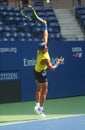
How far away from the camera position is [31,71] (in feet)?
48.4

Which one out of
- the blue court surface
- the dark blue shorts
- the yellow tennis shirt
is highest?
the yellow tennis shirt

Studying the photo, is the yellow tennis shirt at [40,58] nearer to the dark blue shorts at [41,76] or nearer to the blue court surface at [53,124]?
the dark blue shorts at [41,76]

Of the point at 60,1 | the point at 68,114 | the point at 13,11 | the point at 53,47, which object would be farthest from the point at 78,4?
the point at 68,114

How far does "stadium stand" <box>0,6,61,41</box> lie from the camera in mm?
18062

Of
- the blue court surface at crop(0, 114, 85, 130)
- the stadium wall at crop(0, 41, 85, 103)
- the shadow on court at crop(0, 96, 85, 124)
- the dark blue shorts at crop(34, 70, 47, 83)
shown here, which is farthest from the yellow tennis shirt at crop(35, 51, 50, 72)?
the stadium wall at crop(0, 41, 85, 103)

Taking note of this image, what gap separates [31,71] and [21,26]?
4.39m

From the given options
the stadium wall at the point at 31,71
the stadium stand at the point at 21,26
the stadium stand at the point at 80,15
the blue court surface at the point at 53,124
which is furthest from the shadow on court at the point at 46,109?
the stadium stand at the point at 80,15

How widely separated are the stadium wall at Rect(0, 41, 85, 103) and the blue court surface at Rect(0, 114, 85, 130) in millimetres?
4165

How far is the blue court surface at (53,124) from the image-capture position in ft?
29.2

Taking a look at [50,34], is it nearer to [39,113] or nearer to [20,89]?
[20,89]

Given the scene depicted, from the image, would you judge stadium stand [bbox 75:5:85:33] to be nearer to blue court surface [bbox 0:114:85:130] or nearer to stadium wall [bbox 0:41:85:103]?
stadium wall [bbox 0:41:85:103]

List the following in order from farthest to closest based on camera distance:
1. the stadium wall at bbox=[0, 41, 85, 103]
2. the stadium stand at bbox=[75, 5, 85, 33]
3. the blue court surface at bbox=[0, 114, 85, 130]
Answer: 1. the stadium stand at bbox=[75, 5, 85, 33]
2. the stadium wall at bbox=[0, 41, 85, 103]
3. the blue court surface at bbox=[0, 114, 85, 130]

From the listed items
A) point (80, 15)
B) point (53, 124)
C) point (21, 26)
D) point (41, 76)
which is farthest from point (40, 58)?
point (80, 15)

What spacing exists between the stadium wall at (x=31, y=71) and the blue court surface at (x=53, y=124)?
4.16m
